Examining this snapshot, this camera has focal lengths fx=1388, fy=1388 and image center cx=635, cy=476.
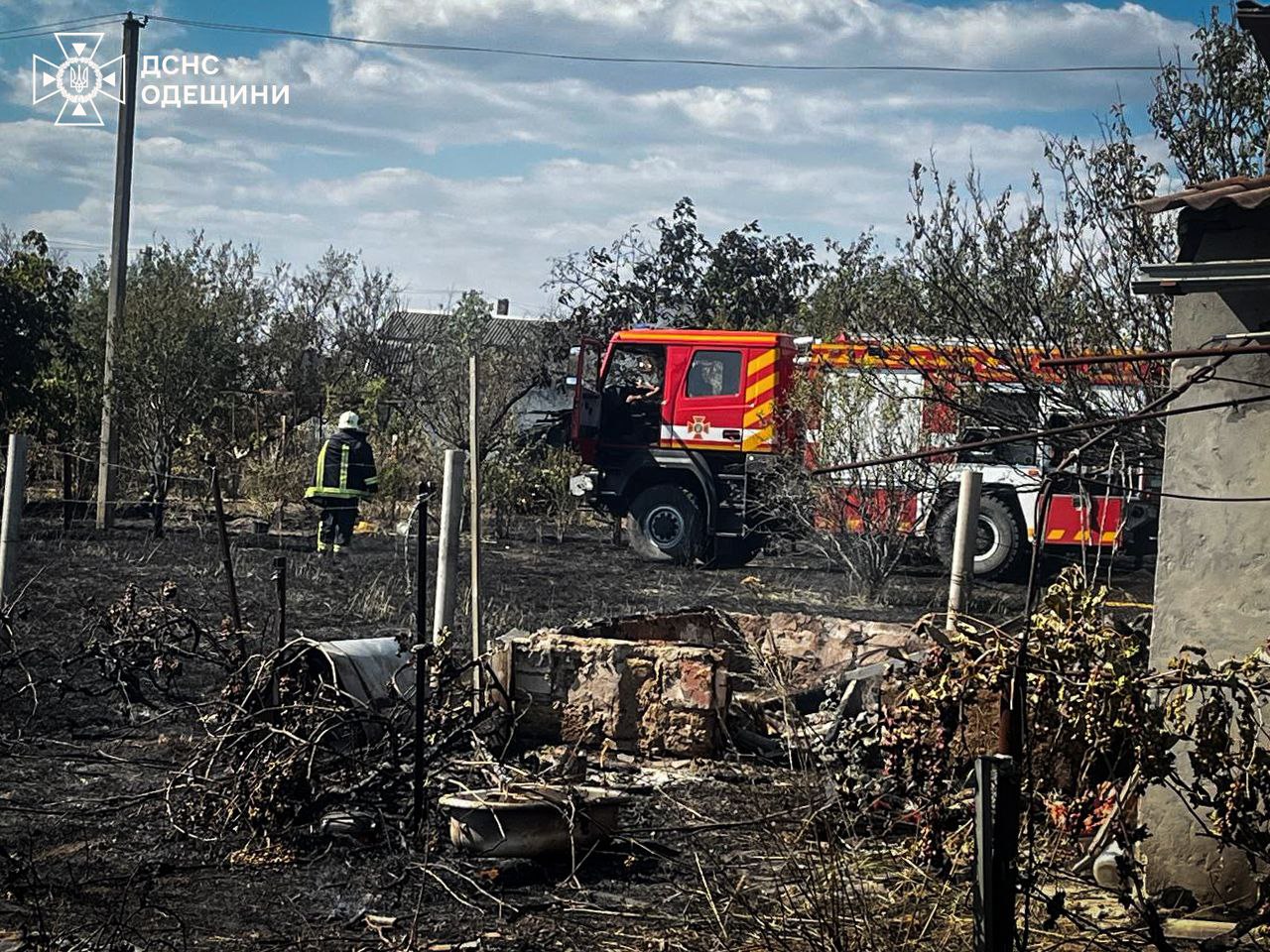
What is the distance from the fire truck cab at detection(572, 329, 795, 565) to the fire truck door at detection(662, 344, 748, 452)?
0.04 feet

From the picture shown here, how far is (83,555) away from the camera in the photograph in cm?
1402

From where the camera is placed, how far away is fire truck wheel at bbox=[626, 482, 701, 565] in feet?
54.0

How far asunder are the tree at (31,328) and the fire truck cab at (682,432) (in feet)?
23.7

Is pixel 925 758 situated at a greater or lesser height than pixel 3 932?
greater

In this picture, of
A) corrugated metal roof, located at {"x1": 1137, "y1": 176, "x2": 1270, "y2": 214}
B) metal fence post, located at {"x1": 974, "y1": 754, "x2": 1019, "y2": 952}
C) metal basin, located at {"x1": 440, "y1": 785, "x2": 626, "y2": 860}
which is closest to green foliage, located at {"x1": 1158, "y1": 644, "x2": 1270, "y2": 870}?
metal fence post, located at {"x1": 974, "y1": 754, "x2": 1019, "y2": 952}

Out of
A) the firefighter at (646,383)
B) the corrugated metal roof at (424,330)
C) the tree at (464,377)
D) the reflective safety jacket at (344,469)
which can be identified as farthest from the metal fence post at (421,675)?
the corrugated metal roof at (424,330)

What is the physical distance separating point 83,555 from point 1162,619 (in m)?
11.6

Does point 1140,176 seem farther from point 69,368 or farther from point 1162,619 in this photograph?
point 69,368

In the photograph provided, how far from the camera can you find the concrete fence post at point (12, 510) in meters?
8.81

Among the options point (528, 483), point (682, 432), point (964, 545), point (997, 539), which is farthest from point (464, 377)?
point (964, 545)

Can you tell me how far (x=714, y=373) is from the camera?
16.5 metres

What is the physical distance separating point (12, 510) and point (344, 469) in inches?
239

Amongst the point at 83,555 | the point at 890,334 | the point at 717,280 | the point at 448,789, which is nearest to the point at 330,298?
the point at 717,280

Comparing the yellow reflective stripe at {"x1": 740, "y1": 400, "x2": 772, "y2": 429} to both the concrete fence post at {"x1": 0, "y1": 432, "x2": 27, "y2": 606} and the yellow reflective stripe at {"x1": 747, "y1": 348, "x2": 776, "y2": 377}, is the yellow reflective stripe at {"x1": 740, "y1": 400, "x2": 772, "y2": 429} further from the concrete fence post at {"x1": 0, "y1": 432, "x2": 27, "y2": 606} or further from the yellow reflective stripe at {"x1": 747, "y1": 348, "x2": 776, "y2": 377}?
the concrete fence post at {"x1": 0, "y1": 432, "x2": 27, "y2": 606}
